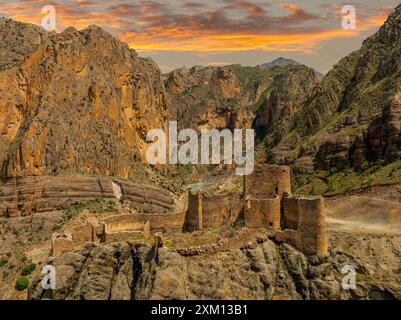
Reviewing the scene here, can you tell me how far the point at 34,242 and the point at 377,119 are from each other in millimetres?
63267

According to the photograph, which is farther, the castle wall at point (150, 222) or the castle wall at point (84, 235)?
the castle wall at point (84, 235)

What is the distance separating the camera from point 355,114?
135875 mm

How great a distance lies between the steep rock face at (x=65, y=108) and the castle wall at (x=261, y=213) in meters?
55.2

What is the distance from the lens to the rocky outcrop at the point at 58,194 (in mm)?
104062

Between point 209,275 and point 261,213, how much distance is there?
29.1 ft

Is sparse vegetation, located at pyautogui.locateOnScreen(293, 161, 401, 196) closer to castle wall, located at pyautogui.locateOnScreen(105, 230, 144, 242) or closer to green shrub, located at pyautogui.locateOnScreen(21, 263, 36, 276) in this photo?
castle wall, located at pyautogui.locateOnScreen(105, 230, 144, 242)

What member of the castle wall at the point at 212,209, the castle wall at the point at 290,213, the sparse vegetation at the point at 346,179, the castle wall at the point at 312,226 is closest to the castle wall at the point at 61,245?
the castle wall at the point at 212,209

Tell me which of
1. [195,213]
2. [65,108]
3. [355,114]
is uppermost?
[65,108]

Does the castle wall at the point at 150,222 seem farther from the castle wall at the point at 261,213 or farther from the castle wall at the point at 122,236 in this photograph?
the castle wall at the point at 261,213

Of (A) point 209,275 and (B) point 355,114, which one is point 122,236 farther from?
(B) point 355,114

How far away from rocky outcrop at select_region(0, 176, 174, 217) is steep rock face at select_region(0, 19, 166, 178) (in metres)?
3.44

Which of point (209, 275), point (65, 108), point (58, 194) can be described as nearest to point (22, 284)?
point (58, 194)

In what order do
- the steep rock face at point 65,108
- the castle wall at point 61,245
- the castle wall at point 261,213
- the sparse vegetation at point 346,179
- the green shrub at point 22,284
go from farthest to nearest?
the steep rock face at point 65,108, the sparse vegetation at point 346,179, the green shrub at point 22,284, the castle wall at point 61,245, the castle wall at point 261,213

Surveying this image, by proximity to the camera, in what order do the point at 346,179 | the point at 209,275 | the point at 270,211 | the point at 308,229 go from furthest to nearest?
the point at 346,179 < the point at 270,211 < the point at 308,229 < the point at 209,275
